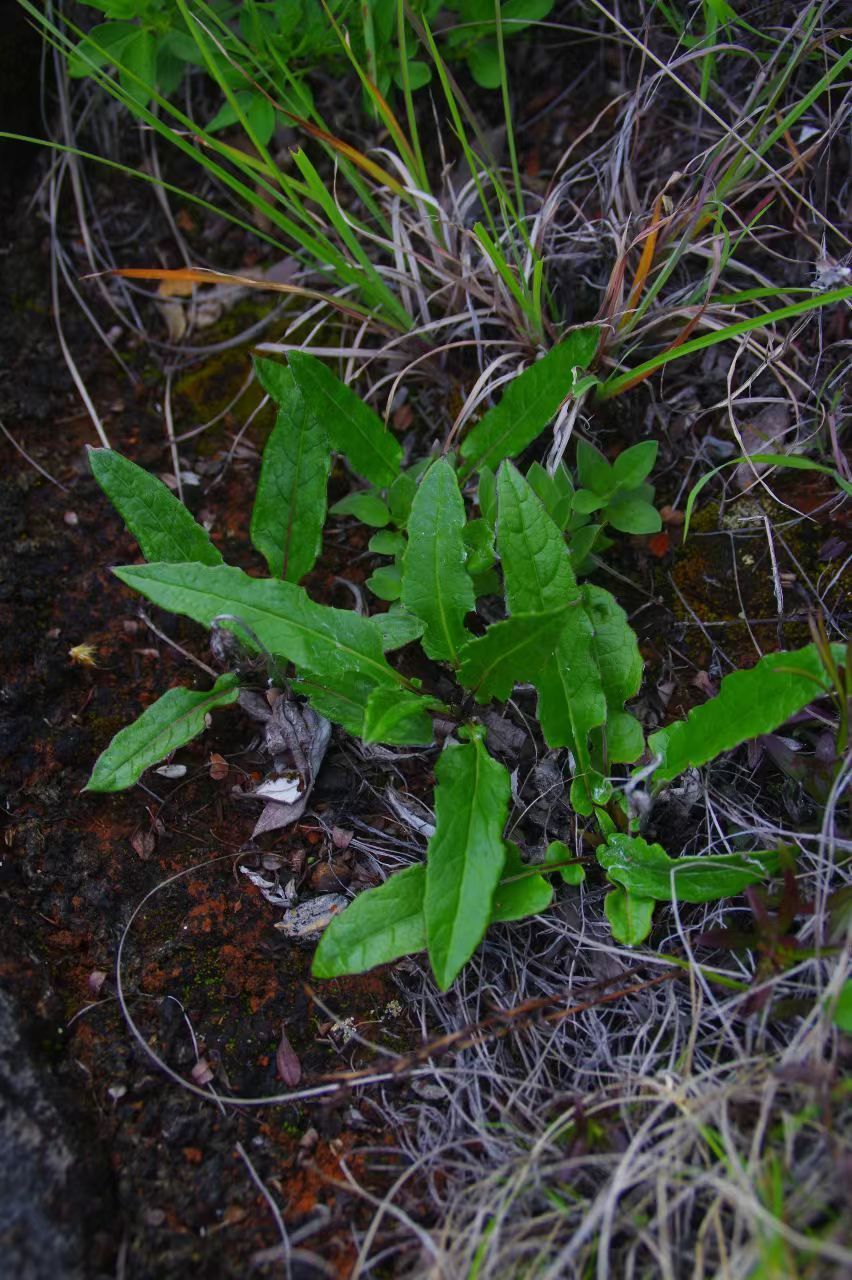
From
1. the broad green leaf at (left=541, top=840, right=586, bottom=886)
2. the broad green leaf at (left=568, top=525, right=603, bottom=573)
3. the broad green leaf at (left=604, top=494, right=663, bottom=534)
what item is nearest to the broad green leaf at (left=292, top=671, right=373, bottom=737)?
the broad green leaf at (left=541, top=840, right=586, bottom=886)

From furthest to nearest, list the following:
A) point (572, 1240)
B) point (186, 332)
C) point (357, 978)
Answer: point (186, 332)
point (357, 978)
point (572, 1240)

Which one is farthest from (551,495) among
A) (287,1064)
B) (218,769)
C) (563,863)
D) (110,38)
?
(110,38)

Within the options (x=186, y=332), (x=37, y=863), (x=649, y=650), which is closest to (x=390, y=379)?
(x=186, y=332)

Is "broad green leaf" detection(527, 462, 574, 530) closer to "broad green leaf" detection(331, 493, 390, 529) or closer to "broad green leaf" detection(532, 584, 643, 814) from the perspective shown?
"broad green leaf" detection(532, 584, 643, 814)

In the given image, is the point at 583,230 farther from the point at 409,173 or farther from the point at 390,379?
the point at 390,379

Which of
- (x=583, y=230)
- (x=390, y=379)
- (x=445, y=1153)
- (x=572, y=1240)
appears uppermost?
(x=583, y=230)

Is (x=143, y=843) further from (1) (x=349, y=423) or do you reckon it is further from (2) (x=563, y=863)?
(1) (x=349, y=423)
